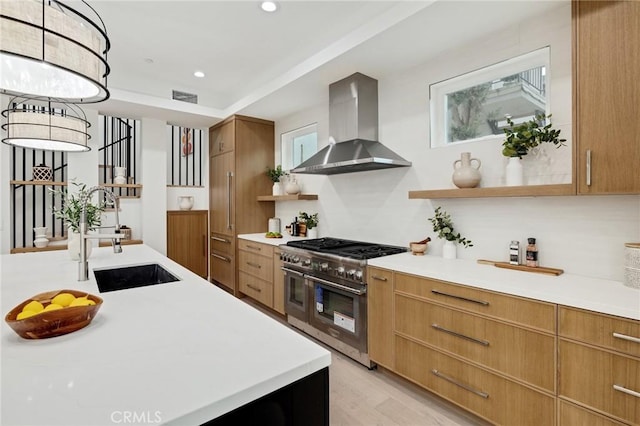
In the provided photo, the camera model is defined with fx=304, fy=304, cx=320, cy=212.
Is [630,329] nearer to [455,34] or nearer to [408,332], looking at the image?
[408,332]

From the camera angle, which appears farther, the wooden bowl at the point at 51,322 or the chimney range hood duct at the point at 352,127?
the chimney range hood duct at the point at 352,127

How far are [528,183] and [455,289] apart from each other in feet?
3.09

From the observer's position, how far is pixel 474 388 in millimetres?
1806

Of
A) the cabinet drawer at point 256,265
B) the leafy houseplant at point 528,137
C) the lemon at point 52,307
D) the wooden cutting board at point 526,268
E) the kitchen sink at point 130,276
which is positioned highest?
the leafy houseplant at point 528,137

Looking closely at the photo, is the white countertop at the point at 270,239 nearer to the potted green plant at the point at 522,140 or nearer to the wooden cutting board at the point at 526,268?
the wooden cutting board at the point at 526,268

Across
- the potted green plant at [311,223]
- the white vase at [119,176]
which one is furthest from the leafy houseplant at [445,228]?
the white vase at [119,176]

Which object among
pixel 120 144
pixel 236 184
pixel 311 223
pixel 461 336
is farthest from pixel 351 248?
pixel 120 144

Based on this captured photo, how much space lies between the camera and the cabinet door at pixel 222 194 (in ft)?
14.5

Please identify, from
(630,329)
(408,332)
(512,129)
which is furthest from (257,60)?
(630,329)

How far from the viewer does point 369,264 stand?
2.42 m

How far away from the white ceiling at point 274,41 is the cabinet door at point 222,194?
86 cm

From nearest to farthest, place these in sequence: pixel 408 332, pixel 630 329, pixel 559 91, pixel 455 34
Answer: pixel 630 329
pixel 559 91
pixel 408 332
pixel 455 34

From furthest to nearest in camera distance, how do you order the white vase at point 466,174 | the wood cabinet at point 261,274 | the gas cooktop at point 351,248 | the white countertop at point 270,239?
the white countertop at point 270,239
the wood cabinet at point 261,274
the gas cooktop at point 351,248
the white vase at point 466,174

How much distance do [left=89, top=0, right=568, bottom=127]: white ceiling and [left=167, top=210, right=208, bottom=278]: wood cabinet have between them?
5.47ft
